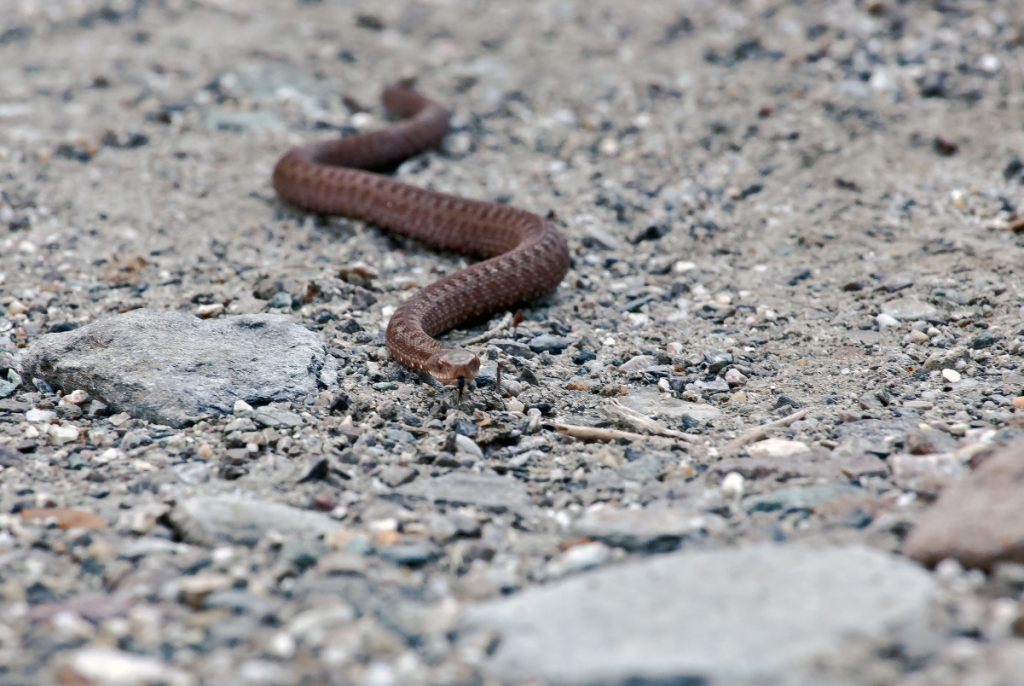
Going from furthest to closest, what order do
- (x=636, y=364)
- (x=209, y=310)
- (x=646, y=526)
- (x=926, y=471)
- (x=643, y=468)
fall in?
1. (x=209, y=310)
2. (x=636, y=364)
3. (x=643, y=468)
4. (x=926, y=471)
5. (x=646, y=526)

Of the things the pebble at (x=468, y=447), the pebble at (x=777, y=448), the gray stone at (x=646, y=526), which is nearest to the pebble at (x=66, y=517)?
the pebble at (x=468, y=447)

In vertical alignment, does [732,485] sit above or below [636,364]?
above

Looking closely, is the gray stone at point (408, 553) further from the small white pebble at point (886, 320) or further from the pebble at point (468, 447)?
the small white pebble at point (886, 320)

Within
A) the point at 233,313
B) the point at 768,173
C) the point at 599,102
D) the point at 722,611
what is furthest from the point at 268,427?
the point at 599,102

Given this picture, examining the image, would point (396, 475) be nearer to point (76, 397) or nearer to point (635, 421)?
point (635, 421)

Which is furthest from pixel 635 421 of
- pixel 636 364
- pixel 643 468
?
pixel 636 364
